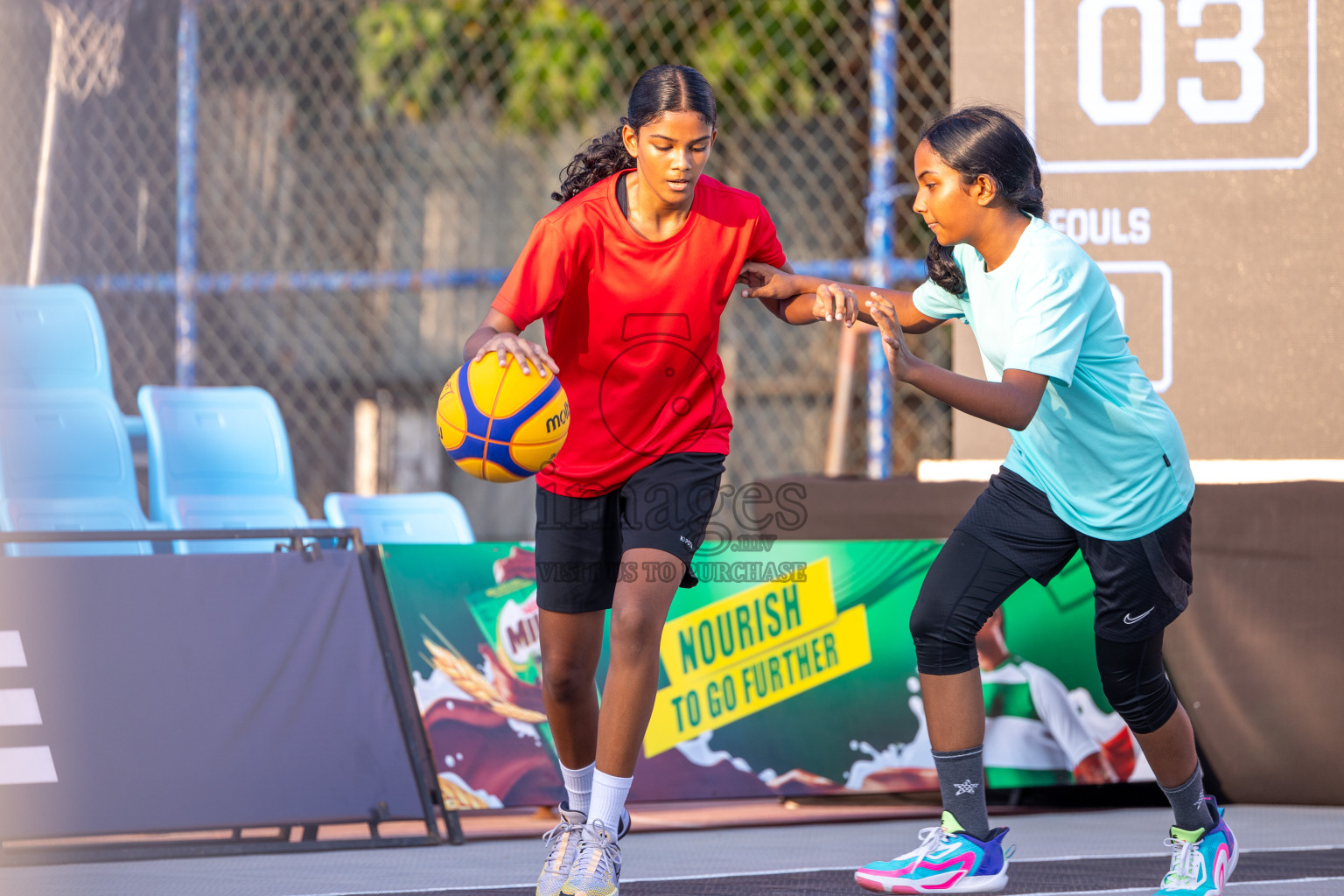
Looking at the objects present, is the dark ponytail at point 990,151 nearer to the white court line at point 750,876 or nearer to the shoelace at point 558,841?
the white court line at point 750,876

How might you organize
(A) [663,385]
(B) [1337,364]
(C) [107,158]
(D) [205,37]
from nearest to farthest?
(A) [663,385] → (B) [1337,364] → (C) [107,158] → (D) [205,37]

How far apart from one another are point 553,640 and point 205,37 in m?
7.88

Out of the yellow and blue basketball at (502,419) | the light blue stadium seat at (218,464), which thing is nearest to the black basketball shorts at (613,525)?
the yellow and blue basketball at (502,419)

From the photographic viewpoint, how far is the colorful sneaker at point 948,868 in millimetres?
3574

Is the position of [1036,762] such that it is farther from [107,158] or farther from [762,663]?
[107,158]

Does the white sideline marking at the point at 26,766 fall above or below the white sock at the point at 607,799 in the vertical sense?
below

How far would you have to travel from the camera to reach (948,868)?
3584 millimetres

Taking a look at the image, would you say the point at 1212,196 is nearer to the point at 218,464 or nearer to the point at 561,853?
the point at 561,853

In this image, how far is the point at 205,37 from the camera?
33.0 ft

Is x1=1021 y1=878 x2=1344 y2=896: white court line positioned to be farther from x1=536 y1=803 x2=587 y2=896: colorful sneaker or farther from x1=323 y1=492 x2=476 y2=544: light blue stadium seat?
x1=323 y1=492 x2=476 y2=544: light blue stadium seat

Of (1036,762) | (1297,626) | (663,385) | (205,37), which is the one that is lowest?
(1036,762)

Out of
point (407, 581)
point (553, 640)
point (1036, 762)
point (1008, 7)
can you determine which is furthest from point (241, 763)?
point (1008, 7)

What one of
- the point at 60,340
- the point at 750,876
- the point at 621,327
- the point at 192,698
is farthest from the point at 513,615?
the point at 60,340

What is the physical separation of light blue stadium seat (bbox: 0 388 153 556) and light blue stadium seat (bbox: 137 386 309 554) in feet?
0.49
